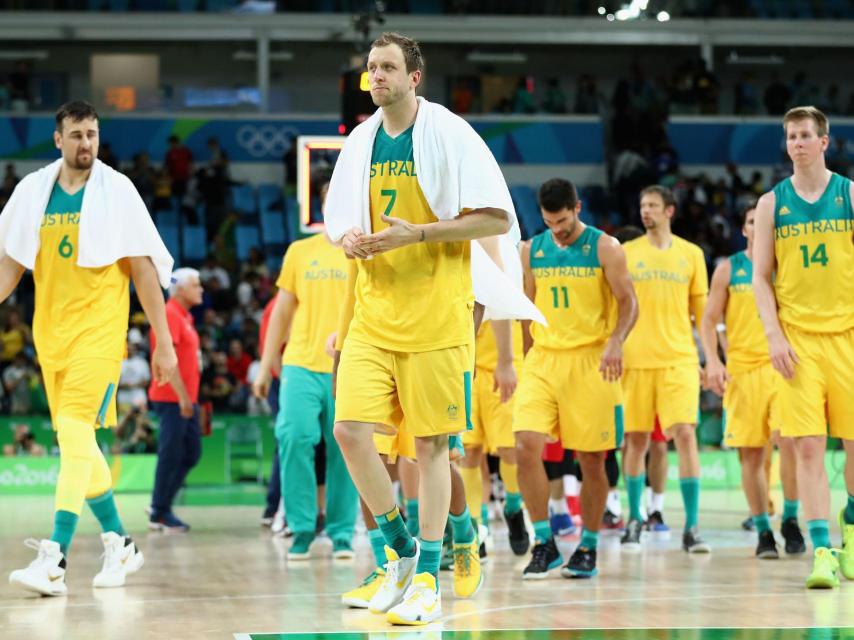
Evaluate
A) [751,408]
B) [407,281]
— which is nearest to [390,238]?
[407,281]

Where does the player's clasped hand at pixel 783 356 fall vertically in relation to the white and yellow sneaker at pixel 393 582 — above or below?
above

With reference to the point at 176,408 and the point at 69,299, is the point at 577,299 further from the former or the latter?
the point at 176,408

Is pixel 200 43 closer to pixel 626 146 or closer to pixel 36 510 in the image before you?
pixel 626 146

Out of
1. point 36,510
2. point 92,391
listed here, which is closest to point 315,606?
point 92,391

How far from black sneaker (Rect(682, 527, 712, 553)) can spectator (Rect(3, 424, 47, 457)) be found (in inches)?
383

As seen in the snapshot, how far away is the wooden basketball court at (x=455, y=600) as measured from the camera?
19.2ft

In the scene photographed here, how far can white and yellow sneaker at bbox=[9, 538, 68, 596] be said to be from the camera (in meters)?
6.97

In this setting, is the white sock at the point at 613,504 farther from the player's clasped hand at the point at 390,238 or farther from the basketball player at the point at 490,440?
the player's clasped hand at the point at 390,238

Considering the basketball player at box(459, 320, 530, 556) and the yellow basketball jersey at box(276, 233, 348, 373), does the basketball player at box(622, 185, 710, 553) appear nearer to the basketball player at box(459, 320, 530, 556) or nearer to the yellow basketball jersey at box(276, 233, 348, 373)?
the basketball player at box(459, 320, 530, 556)

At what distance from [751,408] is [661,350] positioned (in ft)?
2.72

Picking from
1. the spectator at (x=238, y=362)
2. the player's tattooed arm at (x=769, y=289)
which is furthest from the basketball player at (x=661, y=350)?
the spectator at (x=238, y=362)

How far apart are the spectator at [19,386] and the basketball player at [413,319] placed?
496 inches

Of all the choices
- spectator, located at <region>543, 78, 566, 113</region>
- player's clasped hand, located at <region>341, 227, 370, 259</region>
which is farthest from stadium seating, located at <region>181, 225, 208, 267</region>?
player's clasped hand, located at <region>341, 227, 370, 259</region>

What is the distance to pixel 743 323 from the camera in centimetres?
1005
